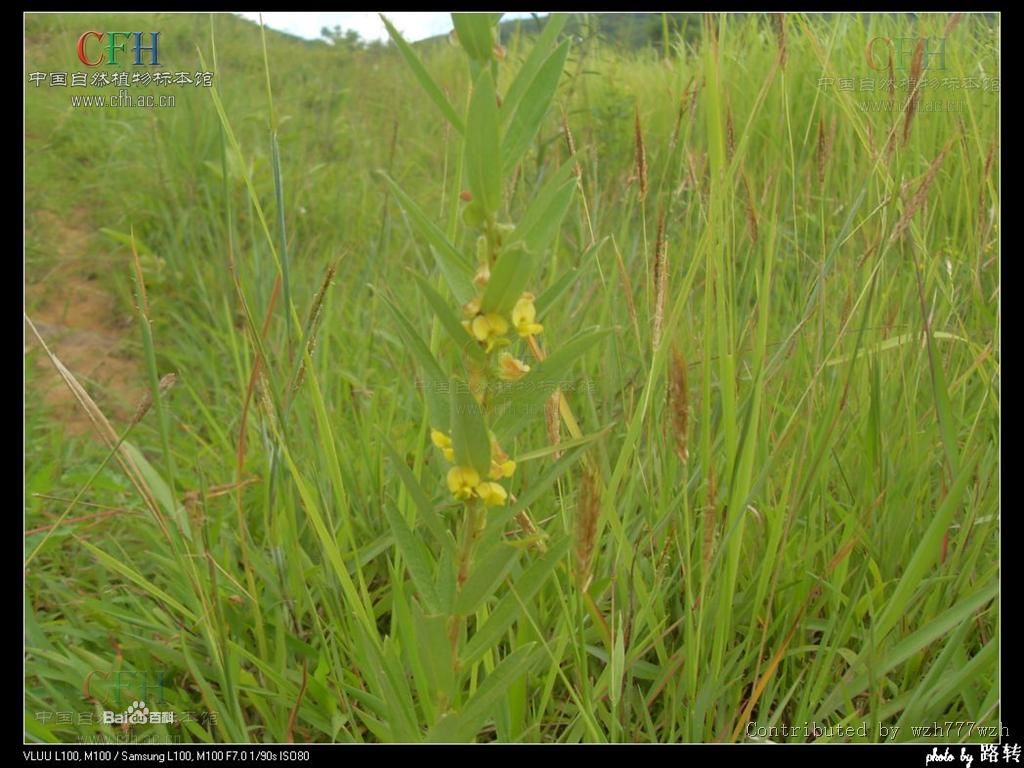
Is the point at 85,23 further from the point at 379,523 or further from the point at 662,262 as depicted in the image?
the point at 662,262

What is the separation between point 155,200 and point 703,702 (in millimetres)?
2266

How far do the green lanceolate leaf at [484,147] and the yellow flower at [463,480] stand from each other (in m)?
0.21

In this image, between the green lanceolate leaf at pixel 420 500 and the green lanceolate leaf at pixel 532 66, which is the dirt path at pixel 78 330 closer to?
the green lanceolate leaf at pixel 420 500

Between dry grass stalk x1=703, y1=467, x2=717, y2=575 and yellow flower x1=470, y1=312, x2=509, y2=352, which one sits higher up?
yellow flower x1=470, y1=312, x2=509, y2=352

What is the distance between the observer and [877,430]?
1.12m

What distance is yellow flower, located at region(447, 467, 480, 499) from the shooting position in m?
0.62

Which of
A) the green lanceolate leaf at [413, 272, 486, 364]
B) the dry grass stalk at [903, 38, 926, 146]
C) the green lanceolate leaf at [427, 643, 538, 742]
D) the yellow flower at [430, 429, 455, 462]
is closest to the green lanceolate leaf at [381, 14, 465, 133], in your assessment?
the green lanceolate leaf at [413, 272, 486, 364]

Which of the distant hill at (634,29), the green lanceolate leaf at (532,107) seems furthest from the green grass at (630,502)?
the distant hill at (634,29)

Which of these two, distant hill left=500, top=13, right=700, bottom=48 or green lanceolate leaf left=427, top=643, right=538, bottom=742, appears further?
distant hill left=500, top=13, right=700, bottom=48

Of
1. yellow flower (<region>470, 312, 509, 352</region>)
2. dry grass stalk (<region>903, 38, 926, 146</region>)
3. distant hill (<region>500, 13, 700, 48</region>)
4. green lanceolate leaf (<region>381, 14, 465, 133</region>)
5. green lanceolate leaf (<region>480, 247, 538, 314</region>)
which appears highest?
distant hill (<region>500, 13, 700, 48</region>)

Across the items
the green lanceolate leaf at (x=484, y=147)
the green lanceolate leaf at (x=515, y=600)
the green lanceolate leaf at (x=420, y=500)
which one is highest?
the green lanceolate leaf at (x=484, y=147)

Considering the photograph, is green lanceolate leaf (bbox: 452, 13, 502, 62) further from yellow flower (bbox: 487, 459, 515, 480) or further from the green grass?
yellow flower (bbox: 487, 459, 515, 480)

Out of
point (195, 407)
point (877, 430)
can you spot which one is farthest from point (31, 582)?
point (877, 430)

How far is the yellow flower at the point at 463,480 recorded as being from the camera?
0.62 metres
